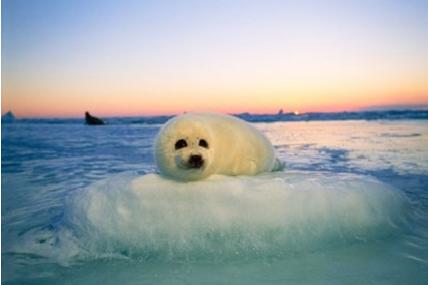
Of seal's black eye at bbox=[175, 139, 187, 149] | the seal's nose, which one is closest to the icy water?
the seal's nose

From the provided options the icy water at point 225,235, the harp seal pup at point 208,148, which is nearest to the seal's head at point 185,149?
the harp seal pup at point 208,148

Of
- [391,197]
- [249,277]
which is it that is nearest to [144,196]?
[249,277]

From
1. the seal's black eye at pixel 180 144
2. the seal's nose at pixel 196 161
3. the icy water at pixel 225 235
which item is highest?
the seal's black eye at pixel 180 144

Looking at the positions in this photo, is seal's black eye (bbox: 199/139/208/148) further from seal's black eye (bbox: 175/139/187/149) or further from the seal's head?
seal's black eye (bbox: 175/139/187/149)

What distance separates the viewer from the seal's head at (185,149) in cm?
316

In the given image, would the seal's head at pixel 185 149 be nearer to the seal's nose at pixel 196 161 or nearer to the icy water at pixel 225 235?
the seal's nose at pixel 196 161

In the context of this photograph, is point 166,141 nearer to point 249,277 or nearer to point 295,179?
point 295,179

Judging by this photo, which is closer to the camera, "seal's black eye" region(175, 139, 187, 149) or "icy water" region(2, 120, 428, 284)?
"icy water" region(2, 120, 428, 284)

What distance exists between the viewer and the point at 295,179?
333 centimetres

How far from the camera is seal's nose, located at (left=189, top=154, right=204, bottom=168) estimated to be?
313 centimetres

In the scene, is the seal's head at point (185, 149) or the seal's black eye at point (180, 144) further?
the seal's black eye at point (180, 144)

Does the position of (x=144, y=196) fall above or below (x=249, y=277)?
above

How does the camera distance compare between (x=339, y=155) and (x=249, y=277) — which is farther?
(x=339, y=155)

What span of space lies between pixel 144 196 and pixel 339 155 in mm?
5564
